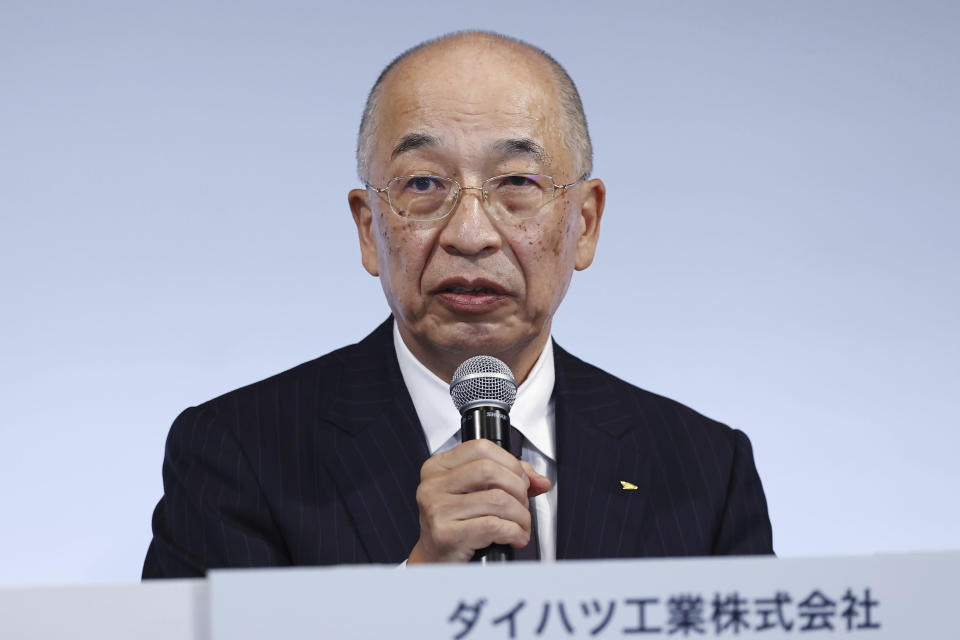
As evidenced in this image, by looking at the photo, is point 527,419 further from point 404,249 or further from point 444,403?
point 404,249

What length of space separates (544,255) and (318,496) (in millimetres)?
610

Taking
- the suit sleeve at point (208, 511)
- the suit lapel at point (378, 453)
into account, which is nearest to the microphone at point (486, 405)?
the suit lapel at point (378, 453)

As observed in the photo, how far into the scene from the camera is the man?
5.71 ft

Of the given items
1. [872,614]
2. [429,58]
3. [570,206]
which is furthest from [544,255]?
[872,614]

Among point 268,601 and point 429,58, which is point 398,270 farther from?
point 268,601

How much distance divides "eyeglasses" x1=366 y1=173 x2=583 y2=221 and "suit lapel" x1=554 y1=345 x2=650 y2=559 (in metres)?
0.43

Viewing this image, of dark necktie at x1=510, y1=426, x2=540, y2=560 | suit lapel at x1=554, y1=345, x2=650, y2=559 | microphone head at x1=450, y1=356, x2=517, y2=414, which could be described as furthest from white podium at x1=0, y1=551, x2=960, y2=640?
suit lapel at x1=554, y1=345, x2=650, y2=559

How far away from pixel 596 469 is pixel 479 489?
65cm

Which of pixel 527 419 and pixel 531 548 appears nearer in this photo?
pixel 531 548

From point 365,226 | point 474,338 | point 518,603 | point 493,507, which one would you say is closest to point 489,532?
point 493,507

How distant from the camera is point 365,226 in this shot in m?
2.00

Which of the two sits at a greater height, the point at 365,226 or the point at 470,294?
the point at 365,226

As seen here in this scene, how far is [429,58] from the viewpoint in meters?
1.84

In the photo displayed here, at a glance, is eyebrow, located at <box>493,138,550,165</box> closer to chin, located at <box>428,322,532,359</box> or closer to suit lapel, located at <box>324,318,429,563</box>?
chin, located at <box>428,322,532,359</box>
